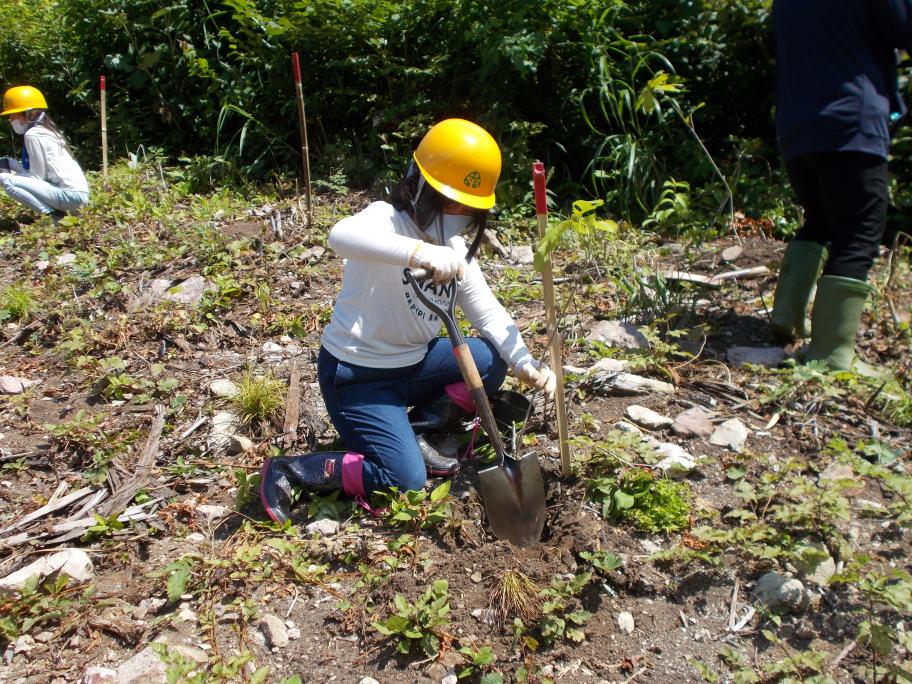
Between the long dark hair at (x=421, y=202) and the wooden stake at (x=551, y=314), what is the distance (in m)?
0.29

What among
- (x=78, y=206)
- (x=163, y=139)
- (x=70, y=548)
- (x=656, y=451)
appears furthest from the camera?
(x=163, y=139)

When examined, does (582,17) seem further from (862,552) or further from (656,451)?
(862,552)

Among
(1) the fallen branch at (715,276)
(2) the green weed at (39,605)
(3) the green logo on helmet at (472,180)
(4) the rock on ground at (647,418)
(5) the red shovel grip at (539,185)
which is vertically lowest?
(2) the green weed at (39,605)

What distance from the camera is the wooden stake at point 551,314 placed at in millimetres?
2193

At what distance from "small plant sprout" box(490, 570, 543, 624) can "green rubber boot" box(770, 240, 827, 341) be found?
1941 mm

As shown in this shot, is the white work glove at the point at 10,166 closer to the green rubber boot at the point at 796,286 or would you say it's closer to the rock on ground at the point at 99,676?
the rock on ground at the point at 99,676

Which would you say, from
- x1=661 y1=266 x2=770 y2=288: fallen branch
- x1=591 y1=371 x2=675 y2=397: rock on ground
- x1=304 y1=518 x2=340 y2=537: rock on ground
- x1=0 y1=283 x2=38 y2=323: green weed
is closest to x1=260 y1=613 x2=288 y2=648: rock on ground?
x1=304 y1=518 x2=340 y2=537: rock on ground

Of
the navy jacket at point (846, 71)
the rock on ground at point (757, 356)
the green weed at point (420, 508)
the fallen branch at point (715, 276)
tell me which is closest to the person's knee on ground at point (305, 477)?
the green weed at point (420, 508)

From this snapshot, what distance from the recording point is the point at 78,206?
579cm

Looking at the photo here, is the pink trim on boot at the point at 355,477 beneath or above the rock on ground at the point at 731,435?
beneath

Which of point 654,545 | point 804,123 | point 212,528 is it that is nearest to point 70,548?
point 212,528

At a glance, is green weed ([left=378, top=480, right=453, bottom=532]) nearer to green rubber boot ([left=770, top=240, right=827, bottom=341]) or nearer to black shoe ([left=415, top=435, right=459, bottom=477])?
black shoe ([left=415, top=435, right=459, bottom=477])

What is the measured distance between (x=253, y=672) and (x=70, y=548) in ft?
3.05

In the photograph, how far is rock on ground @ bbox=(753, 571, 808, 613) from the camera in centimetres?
223
